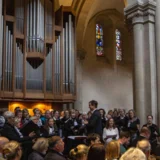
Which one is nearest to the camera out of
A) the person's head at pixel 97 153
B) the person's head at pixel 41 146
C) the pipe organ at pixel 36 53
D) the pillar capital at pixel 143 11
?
the person's head at pixel 97 153

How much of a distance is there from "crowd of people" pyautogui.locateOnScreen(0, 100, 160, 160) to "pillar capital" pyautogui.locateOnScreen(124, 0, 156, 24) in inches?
115

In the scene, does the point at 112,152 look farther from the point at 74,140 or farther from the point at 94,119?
the point at 74,140

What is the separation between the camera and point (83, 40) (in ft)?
59.0

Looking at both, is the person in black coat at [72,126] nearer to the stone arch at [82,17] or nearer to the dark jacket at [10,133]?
the dark jacket at [10,133]

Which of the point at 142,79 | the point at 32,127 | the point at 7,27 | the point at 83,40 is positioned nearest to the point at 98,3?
the point at 83,40

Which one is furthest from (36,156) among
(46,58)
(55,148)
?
(46,58)

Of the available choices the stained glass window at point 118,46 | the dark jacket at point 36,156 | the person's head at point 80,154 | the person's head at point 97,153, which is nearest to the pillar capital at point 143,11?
the dark jacket at point 36,156

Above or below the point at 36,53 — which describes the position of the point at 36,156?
below

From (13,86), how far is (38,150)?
7.02m

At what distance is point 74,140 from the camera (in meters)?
8.16

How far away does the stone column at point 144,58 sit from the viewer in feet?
31.3

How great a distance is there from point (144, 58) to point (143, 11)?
144cm

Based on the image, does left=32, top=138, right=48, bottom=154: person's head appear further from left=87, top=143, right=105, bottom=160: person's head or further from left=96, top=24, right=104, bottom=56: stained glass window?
left=96, top=24, right=104, bottom=56: stained glass window

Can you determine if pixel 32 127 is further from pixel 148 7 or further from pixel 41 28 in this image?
pixel 41 28
